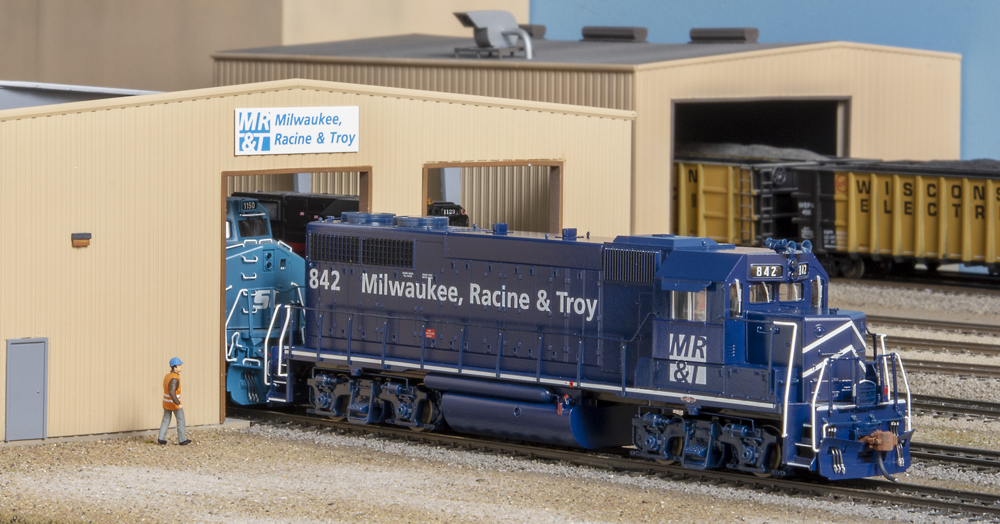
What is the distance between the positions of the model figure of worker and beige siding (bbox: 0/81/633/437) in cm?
69

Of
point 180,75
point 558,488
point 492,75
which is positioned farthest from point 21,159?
point 180,75

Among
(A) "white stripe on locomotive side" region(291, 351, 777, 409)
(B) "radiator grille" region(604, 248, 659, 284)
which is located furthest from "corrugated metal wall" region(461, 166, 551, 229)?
(B) "radiator grille" region(604, 248, 659, 284)

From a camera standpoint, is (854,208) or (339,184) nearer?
(339,184)

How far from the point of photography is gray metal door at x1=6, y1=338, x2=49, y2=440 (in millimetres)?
16109

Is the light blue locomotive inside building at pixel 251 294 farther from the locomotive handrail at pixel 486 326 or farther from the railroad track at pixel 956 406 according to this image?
the railroad track at pixel 956 406

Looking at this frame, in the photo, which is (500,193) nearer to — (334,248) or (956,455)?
(334,248)

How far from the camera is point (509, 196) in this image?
2892 cm

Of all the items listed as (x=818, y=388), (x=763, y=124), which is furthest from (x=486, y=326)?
(x=763, y=124)

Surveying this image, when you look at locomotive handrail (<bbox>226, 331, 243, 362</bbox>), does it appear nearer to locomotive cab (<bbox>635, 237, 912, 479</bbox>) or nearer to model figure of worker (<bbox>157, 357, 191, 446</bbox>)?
model figure of worker (<bbox>157, 357, 191, 446</bbox>)

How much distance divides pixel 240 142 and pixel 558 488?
697 centimetres

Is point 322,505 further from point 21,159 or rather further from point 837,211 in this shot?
point 837,211

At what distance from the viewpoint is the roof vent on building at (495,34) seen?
32625mm

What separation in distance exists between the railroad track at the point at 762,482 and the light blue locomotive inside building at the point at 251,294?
2296mm

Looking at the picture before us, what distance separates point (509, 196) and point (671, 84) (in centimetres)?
532
